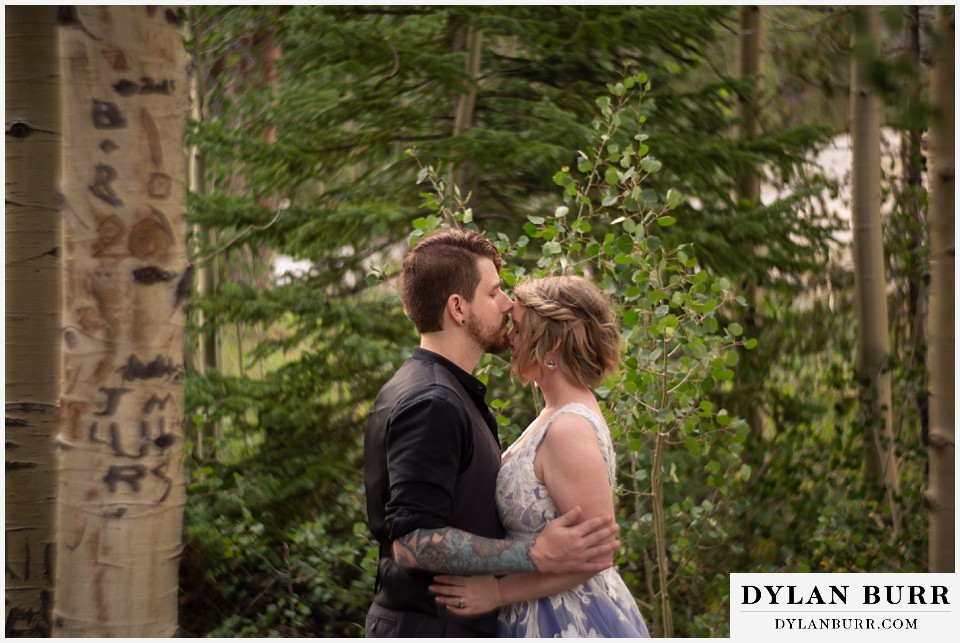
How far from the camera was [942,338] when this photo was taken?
325cm

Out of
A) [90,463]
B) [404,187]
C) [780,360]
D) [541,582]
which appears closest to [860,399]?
[780,360]

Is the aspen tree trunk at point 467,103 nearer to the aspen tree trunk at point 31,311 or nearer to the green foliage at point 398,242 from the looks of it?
the green foliage at point 398,242

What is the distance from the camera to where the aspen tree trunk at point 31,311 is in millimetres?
3805

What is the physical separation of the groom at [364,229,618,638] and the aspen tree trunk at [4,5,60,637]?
192cm

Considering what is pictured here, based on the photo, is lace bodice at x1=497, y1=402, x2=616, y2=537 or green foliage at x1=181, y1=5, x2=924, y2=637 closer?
lace bodice at x1=497, y1=402, x2=616, y2=537

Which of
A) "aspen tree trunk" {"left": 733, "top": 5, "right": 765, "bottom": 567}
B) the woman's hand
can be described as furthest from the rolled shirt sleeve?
"aspen tree trunk" {"left": 733, "top": 5, "right": 765, "bottom": 567}

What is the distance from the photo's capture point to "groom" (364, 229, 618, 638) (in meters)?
2.34

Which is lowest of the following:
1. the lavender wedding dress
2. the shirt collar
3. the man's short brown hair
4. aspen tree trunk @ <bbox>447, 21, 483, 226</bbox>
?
the lavender wedding dress

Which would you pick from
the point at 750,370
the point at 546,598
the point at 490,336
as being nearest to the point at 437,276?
the point at 490,336

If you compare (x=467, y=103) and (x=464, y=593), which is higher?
(x=467, y=103)

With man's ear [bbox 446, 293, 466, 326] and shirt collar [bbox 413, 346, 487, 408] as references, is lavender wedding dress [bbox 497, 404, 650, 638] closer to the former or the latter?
shirt collar [bbox 413, 346, 487, 408]

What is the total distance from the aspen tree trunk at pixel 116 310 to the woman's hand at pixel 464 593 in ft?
2.70

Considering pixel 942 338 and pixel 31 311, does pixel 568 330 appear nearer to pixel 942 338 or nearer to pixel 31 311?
pixel 942 338

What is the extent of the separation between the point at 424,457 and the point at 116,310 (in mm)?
962
